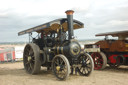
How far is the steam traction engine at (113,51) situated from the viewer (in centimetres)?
761

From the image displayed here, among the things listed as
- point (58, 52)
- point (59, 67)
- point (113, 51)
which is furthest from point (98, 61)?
point (59, 67)

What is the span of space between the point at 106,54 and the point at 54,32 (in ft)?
10.2

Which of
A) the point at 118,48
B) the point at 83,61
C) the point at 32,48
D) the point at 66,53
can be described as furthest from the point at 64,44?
the point at 118,48

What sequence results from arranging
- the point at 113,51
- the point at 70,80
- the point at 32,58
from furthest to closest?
the point at 113,51 < the point at 32,58 < the point at 70,80

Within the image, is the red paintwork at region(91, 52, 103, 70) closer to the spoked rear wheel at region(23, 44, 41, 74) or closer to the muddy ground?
the muddy ground

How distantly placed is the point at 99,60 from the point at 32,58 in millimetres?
3485

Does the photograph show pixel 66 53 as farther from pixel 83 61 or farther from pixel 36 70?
pixel 36 70

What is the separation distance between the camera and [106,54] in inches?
341

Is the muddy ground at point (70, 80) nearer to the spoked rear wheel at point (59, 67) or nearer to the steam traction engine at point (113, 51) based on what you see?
the spoked rear wheel at point (59, 67)

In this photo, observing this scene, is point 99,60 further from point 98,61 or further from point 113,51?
point 113,51

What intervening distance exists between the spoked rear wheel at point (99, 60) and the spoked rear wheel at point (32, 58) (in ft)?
10.5

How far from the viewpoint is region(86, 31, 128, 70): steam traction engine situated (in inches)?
300

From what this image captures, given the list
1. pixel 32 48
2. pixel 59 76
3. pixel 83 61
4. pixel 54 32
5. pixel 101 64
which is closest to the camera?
pixel 59 76

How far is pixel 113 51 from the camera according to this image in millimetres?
8109
